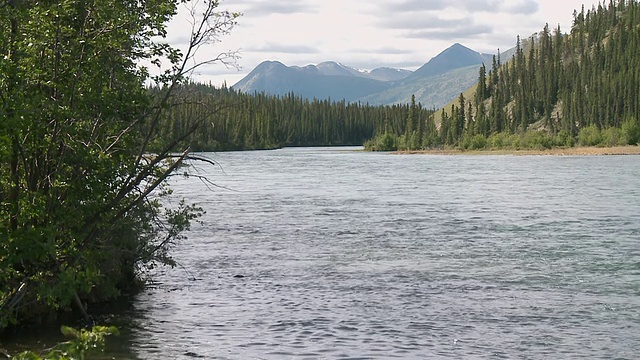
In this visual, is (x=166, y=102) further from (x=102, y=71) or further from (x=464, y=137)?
(x=464, y=137)

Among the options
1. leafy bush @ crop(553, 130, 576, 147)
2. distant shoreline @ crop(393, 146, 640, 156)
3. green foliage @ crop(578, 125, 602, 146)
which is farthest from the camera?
leafy bush @ crop(553, 130, 576, 147)

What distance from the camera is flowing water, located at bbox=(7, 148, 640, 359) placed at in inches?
671

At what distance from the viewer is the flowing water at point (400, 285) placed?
55.9 ft

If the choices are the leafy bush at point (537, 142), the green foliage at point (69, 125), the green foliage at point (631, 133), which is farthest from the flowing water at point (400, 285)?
the green foliage at point (631, 133)

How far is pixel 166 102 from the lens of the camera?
14.3 metres

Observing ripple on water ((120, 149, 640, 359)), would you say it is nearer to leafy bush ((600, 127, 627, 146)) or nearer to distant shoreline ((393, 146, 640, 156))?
distant shoreline ((393, 146, 640, 156))

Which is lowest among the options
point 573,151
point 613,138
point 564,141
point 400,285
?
point 400,285

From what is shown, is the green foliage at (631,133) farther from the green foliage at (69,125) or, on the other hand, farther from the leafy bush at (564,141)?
the green foliage at (69,125)

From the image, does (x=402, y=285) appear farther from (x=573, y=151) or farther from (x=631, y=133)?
(x=631, y=133)

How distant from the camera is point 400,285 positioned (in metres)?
23.2

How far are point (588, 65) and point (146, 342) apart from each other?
198133 mm

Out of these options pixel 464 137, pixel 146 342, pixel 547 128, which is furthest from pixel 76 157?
pixel 547 128

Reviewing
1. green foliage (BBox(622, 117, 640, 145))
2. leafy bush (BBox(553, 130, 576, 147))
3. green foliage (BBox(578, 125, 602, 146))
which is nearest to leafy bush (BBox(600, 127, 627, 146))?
green foliage (BBox(622, 117, 640, 145))

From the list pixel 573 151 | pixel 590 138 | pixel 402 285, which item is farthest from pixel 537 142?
pixel 402 285
